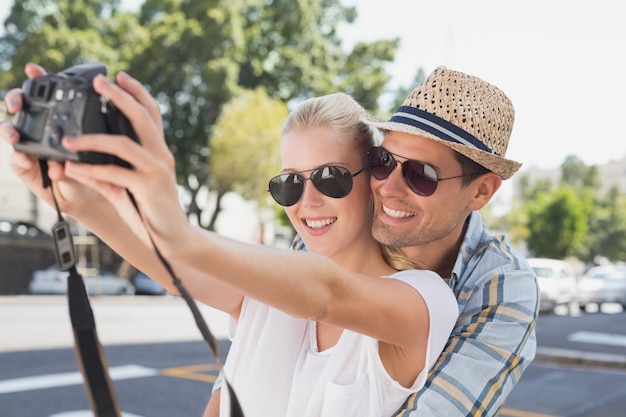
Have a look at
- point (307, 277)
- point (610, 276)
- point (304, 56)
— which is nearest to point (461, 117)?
point (307, 277)

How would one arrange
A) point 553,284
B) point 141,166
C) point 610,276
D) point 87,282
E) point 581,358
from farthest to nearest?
point 610,276 → point 87,282 → point 553,284 → point 581,358 → point 141,166

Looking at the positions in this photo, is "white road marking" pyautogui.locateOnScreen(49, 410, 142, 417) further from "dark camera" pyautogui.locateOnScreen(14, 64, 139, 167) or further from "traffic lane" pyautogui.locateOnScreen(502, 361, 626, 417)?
"dark camera" pyautogui.locateOnScreen(14, 64, 139, 167)

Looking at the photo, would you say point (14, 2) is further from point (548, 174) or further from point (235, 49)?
point (548, 174)

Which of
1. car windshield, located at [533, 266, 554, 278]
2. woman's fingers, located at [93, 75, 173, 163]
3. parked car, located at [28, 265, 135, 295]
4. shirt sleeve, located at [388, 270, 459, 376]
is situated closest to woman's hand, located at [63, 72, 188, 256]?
woman's fingers, located at [93, 75, 173, 163]

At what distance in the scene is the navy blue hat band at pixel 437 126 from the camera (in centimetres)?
182

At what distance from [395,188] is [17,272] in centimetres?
2320

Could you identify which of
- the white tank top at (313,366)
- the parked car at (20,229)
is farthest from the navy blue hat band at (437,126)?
the parked car at (20,229)

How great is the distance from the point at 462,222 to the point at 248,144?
22715mm

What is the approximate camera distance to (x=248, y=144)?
963 inches

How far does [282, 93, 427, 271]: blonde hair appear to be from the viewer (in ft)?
5.78

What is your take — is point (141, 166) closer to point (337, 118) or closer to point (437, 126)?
point (337, 118)

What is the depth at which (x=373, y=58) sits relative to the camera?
2819 centimetres

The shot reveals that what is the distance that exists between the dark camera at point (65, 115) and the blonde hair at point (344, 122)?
0.79 metres

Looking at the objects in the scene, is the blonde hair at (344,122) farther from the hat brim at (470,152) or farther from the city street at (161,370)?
the city street at (161,370)
